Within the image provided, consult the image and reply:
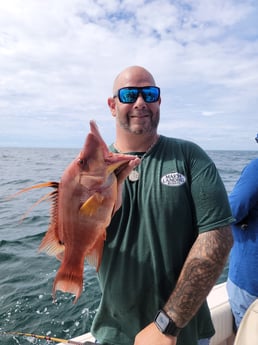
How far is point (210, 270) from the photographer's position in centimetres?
201

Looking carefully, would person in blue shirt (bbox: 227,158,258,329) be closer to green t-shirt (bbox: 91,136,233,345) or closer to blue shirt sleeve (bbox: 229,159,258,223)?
blue shirt sleeve (bbox: 229,159,258,223)

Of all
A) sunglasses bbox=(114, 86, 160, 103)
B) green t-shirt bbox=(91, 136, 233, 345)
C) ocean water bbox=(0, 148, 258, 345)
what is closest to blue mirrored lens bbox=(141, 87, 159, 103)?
sunglasses bbox=(114, 86, 160, 103)

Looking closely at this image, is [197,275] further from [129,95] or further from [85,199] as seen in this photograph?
[129,95]

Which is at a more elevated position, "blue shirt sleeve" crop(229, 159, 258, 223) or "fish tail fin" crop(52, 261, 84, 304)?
"blue shirt sleeve" crop(229, 159, 258, 223)

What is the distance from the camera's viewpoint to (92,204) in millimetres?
1636

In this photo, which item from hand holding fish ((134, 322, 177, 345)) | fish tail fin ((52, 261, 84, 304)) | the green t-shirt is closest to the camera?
fish tail fin ((52, 261, 84, 304))

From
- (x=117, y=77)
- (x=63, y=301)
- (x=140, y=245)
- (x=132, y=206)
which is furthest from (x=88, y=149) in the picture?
(x=63, y=301)

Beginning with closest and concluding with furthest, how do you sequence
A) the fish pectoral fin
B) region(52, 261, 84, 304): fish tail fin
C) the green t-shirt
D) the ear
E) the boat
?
the fish pectoral fin → region(52, 261, 84, 304): fish tail fin → the green t-shirt → the ear → the boat

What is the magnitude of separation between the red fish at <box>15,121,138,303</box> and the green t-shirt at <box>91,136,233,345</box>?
1.56 feet

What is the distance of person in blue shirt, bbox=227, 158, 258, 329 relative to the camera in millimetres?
3066

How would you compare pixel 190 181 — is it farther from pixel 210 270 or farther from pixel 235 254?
pixel 235 254

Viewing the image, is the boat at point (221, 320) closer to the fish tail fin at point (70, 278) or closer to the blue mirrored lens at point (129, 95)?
the fish tail fin at point (70, 278)

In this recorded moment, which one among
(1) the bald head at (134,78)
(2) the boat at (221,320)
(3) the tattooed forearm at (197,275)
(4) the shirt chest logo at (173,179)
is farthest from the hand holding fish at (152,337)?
(2) the boat at (221,320)

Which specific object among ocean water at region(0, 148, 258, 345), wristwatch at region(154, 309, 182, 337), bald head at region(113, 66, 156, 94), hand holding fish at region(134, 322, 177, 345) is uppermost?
bald head at region(113, 66, 156, 94)
